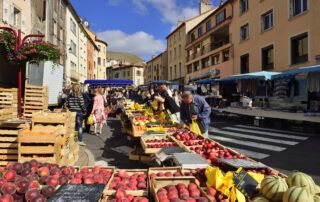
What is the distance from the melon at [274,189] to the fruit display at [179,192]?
1.83 ft

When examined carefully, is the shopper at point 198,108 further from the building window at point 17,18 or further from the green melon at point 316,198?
the building window at point 17,18

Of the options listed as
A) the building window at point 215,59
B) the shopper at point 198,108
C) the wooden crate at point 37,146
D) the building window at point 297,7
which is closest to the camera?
the wooden crate at point 37,146

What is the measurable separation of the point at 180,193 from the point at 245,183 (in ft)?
2.20

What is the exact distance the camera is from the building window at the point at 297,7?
19.8 m

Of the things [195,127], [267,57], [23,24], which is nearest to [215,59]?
[267,57]

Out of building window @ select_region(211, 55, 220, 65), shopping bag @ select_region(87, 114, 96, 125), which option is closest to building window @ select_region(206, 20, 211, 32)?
building window @ select_region(211, 55, 220, 65)

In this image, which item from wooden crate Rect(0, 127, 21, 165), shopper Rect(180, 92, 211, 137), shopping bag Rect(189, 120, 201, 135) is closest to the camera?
wooden crate Rect(0, 127, 21, 165)

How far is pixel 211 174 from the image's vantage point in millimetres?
3428

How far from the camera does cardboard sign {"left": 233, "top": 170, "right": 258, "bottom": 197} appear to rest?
310 centimetres

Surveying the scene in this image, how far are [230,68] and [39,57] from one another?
2432 centimetres

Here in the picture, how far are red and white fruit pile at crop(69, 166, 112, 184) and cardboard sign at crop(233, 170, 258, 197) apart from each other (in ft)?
5.02

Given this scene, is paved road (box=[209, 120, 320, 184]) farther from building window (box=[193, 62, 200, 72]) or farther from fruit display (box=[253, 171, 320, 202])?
building window (box=[193, 62, 200, 72])

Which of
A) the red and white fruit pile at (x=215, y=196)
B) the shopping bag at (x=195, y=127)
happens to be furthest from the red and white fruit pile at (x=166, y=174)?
the shopping bag at (x=195, y=127)

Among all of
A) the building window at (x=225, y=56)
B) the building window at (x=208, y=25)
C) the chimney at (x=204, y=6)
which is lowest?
the building window at (x=225, y=56)
